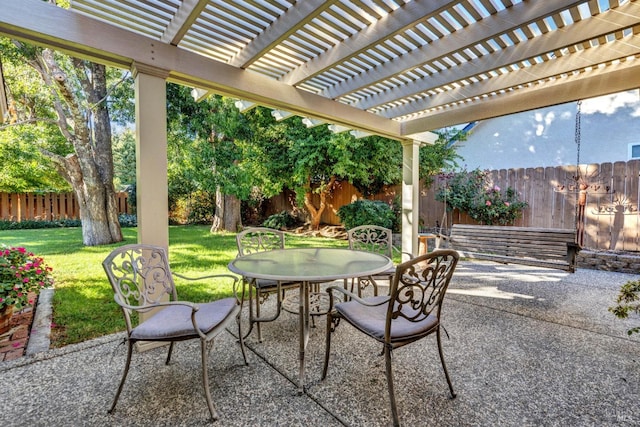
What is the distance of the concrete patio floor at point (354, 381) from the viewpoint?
5.55 ft

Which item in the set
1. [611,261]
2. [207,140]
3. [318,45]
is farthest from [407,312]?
[207,140]

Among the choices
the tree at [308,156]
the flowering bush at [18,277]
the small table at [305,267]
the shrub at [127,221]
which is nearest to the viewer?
the small table at [305,267]

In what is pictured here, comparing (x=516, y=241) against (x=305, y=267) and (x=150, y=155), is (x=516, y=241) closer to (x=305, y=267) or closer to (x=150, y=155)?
(x=305, y=267)

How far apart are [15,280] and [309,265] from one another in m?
2.52

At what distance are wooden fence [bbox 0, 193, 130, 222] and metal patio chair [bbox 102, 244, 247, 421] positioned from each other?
10654 mm

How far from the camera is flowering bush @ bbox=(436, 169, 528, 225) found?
6.68m

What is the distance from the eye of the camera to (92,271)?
15.4 ft

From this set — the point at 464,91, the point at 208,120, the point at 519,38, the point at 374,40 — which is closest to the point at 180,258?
the point at 208,120

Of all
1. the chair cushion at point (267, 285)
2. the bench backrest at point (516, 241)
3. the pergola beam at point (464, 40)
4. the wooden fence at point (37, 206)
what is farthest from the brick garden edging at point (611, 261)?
the wooden fence at point (37, 206)

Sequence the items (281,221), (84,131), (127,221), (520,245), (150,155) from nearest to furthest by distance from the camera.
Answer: (150,155), (520,245), (84,131), (281,221), (127,221)

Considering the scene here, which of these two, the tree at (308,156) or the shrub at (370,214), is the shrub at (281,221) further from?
the shrub at (370,214)

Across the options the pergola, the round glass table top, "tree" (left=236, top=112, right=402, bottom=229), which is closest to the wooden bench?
the pergola

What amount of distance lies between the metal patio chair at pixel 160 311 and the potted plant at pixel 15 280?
1.18 metres

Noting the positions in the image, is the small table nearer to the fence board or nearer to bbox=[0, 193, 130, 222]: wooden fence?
the fence board
